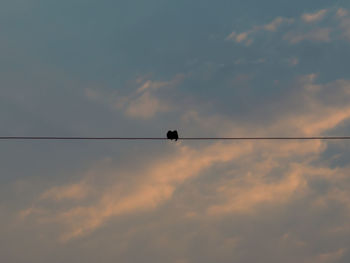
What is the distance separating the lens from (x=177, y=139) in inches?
1098
